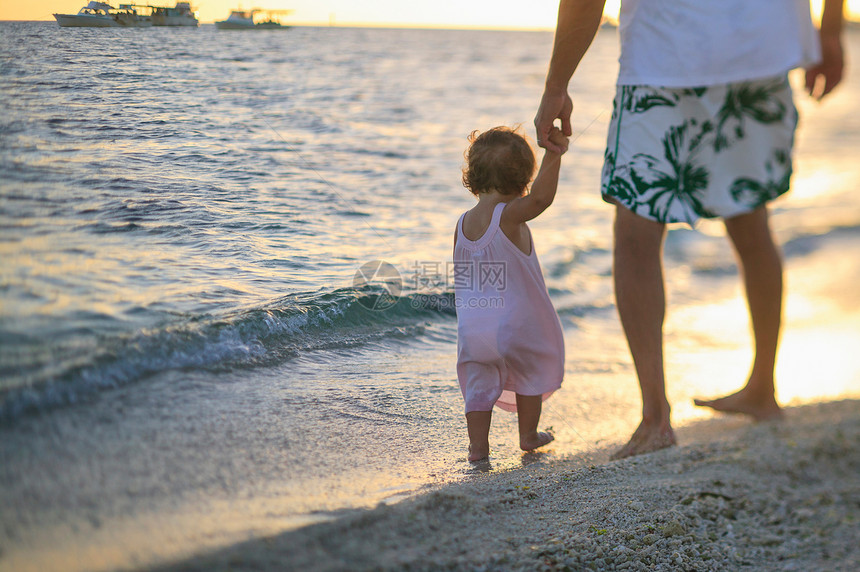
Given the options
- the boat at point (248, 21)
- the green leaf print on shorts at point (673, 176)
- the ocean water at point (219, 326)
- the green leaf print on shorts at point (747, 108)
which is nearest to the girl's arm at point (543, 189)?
the green leaf print on shorts at point (673, 176)

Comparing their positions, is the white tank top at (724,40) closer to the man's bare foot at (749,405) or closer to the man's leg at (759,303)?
the man's leg at (759,303)

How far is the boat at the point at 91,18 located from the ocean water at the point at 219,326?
1.3 inches

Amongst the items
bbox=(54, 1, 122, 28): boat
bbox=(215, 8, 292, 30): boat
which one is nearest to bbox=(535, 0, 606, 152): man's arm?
Answer: bbox=(215, 8, 292, 30): boat

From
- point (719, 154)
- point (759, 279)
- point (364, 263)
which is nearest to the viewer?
point (719, 154)

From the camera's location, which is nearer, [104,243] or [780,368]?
[104,243]

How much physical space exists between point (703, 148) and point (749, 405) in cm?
96

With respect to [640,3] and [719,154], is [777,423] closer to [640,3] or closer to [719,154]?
[719,154]

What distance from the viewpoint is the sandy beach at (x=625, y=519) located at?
1.04 m

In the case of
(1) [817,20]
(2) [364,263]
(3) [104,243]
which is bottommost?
(2) [364,263]

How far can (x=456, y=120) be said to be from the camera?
6.78 meters

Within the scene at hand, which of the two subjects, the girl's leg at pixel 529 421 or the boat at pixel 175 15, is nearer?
the girl's leg at pixel 529 421

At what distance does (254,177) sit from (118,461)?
132 centimetres

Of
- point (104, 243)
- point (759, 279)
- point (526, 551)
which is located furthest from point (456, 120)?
point (526, 551)

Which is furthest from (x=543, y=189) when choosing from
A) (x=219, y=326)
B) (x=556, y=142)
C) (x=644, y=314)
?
(x=219, y=326)
